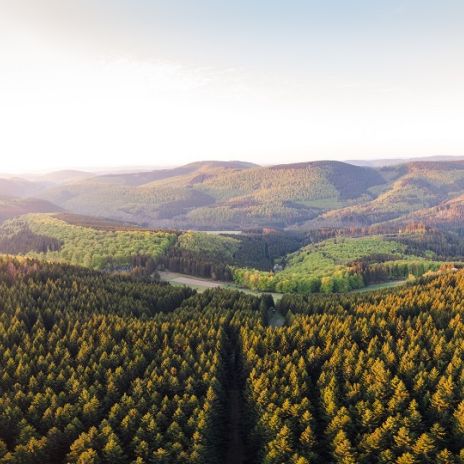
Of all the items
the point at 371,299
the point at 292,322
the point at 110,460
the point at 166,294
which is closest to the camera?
the point at 110,460

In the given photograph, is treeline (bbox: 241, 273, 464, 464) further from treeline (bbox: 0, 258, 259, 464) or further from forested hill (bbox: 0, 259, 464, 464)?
treeline (bbox: 0, 258, 259, 464)

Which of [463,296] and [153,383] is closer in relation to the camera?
[153,383]

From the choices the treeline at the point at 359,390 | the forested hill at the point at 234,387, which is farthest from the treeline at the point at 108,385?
the treeline at the point at 359,390

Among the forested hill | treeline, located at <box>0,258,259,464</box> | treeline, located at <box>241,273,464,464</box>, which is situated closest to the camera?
treeline, located at <box>0,258,259,464</box>

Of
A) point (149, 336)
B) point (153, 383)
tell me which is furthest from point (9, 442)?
point (149, 336)

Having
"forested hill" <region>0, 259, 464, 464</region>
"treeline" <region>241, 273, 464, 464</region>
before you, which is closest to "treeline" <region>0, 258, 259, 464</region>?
"forested hill" <region>0, 259, 464, 464</region>

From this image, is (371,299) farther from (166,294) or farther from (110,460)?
(110,460)

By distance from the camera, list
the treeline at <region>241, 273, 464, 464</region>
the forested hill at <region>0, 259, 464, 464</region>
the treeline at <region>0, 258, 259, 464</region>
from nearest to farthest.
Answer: the treeline at <region>0, 258, 259, 464</region>
the forested hill at <region>0, 259, 464, 464</region>
the treeline at <region>241, 273, 464, 464</region>

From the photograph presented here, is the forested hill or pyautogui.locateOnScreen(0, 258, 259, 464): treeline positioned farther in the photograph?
the forested hill

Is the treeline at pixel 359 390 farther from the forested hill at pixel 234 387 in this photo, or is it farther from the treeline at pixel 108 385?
the treeline at pixel 108 385

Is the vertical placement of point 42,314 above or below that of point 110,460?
above
